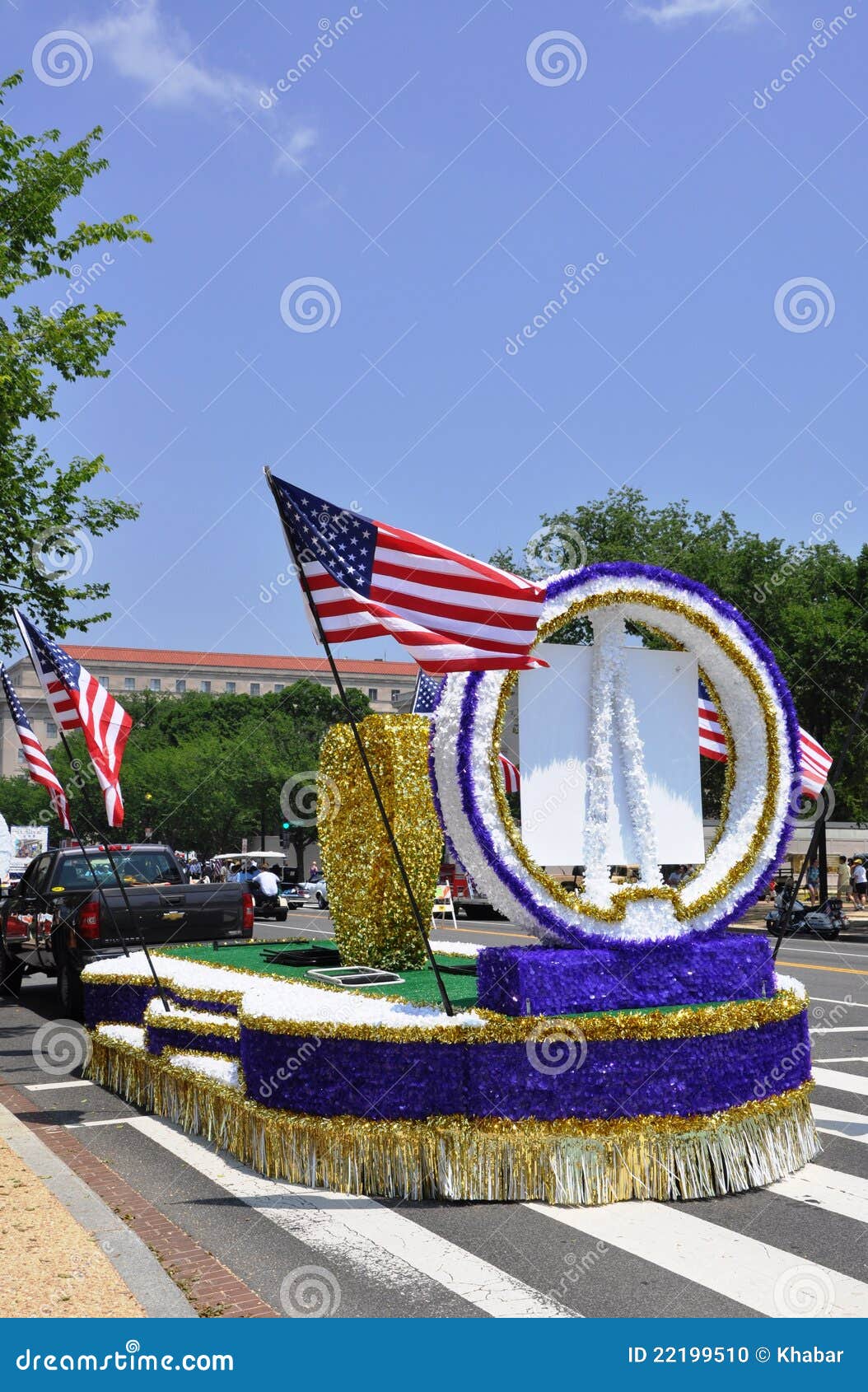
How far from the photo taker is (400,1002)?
7523 millimetres

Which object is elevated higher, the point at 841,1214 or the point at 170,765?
the point at 170,765

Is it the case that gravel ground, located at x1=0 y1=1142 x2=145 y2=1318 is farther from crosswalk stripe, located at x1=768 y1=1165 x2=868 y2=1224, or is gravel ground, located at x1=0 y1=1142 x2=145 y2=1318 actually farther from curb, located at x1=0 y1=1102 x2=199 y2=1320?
crosswalk stripe, located at x1=768 y1=1165 x2=868 y2=1224

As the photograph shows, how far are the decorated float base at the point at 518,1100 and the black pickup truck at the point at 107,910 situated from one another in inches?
176

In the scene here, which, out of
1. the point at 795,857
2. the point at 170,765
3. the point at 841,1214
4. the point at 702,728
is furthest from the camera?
the point at 170,765

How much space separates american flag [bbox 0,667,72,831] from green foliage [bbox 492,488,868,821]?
1647 centimetres

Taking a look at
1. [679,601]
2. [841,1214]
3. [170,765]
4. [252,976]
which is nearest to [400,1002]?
[252,976]

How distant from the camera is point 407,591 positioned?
7105mm

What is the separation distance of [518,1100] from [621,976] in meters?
1.11

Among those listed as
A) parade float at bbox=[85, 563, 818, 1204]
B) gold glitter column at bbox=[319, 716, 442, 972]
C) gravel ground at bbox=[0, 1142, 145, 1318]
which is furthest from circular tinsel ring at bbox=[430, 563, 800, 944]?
gravel ground at bbox=[0, 1142, 145, 1318]

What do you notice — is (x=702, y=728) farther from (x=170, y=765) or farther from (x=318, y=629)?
(x=170, y=765)

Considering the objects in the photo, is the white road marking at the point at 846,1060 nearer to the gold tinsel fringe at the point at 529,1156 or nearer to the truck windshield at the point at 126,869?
the gold tinsel fringe at the point at 529,1156

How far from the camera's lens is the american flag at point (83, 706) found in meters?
10.6

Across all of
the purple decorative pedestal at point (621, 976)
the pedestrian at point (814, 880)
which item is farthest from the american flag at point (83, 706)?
the pedestrian at point (814, 880)

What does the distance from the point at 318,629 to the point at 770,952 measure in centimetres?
372
